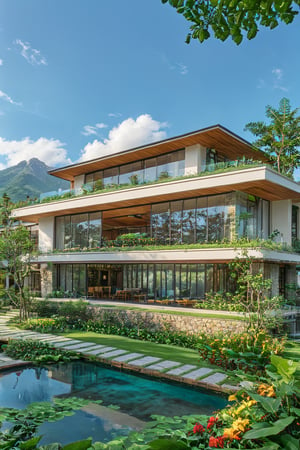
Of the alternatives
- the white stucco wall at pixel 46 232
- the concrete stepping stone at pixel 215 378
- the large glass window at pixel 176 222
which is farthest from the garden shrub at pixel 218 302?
the white stucco wall at pixel 46 232

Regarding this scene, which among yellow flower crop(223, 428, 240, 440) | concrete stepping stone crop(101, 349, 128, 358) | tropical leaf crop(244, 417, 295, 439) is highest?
tropical leaf crop(244, 417, 295, 439)

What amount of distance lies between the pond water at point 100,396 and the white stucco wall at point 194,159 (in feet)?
41.7

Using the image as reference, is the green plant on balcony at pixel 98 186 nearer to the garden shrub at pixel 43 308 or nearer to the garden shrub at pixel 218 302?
the garden shrub at pixel 43 308

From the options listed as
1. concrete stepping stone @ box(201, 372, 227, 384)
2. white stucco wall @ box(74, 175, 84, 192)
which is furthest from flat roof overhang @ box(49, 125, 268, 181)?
concrete stepping stone @ box(201, 372, 227, 384)

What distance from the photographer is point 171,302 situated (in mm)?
19828

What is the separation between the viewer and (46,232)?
28578 mm

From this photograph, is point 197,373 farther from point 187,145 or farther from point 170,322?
point 187,145

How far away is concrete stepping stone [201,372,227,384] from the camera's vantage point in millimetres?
8711

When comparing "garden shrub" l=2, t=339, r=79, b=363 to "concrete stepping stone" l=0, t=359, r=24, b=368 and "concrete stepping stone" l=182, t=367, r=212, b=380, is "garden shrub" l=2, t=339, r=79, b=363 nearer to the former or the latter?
"concrete stepping stone" l=0, t=359, r=24, b=368

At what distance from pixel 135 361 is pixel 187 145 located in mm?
13711

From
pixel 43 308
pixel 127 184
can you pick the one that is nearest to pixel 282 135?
pixel 127 184

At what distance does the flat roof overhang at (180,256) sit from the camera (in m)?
16.6

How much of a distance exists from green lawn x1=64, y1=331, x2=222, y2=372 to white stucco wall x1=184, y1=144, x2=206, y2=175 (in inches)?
401

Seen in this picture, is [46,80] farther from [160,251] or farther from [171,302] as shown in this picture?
[171,302]
